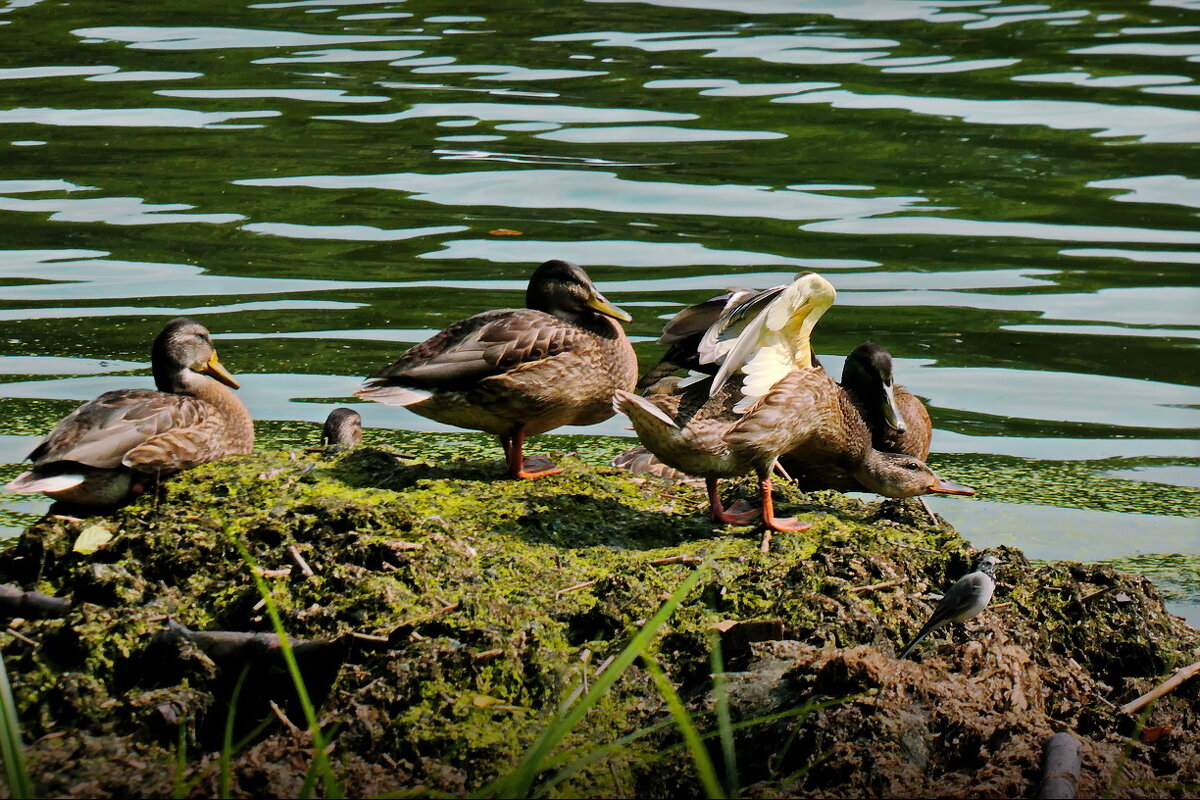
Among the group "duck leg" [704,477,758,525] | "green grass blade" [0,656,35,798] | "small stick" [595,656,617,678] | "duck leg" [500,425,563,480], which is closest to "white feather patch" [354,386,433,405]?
"duck leg" [500,425,563,480]

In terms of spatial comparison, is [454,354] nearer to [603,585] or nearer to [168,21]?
[603,585]

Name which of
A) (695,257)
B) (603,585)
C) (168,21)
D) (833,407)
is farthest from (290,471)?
(168,21)

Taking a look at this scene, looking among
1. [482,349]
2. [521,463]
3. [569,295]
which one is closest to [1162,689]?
[521,463]

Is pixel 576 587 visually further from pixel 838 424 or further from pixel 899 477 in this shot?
pixel 899 477

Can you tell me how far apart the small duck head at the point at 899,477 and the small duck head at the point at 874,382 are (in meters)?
0.16

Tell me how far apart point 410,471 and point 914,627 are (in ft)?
6.26

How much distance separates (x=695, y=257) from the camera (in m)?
9.70

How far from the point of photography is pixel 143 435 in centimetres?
540

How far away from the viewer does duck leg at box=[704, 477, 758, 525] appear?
17.0 feet

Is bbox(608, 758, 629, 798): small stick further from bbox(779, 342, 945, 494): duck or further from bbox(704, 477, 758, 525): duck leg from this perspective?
bbox(779, 342, 945, 494): duck

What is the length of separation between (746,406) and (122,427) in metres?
2.11

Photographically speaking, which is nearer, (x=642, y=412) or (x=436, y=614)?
(x=436, y=614)

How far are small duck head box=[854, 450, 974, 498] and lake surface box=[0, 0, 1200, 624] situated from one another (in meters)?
0.40

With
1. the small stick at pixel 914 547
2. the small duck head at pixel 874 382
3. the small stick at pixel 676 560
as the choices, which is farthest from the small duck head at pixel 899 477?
the small stick at pixel 676 560
